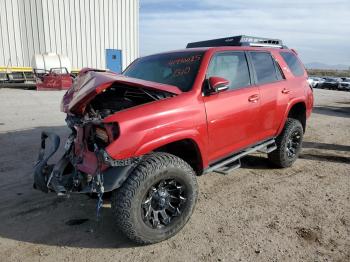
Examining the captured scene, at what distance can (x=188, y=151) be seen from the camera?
156 inches

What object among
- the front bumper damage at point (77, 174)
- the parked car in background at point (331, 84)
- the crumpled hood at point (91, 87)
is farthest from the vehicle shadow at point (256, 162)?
the parked car in background at point (331, 84)

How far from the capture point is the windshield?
3.95 m

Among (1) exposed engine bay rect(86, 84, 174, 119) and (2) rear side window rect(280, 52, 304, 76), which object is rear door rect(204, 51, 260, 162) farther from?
(2) rear side window rect(280, 52, 304, 76)

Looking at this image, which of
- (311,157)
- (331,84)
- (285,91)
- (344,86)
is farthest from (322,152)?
(331,84)

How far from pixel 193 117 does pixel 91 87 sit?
1.12 meters

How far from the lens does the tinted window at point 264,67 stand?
4.83 meters

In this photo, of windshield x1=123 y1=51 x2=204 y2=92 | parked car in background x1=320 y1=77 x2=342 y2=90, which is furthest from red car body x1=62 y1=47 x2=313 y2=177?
parked car in background x1=320 y1=77 x2=342 y2=90

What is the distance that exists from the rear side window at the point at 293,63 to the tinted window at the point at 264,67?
20.6 inches

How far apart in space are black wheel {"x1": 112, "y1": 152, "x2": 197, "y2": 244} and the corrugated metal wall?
2134cm

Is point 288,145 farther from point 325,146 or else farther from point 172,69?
point 172,69

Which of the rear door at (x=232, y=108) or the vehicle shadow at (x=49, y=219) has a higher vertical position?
the rear door at (x=232, y=108)

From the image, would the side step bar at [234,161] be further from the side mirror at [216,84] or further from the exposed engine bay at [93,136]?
the exposed engine bay at [93,136]

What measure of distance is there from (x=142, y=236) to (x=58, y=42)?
74.8 ft

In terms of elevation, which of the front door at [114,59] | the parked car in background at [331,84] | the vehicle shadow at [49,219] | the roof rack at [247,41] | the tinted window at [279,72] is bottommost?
the parked car in background at [331,84]
